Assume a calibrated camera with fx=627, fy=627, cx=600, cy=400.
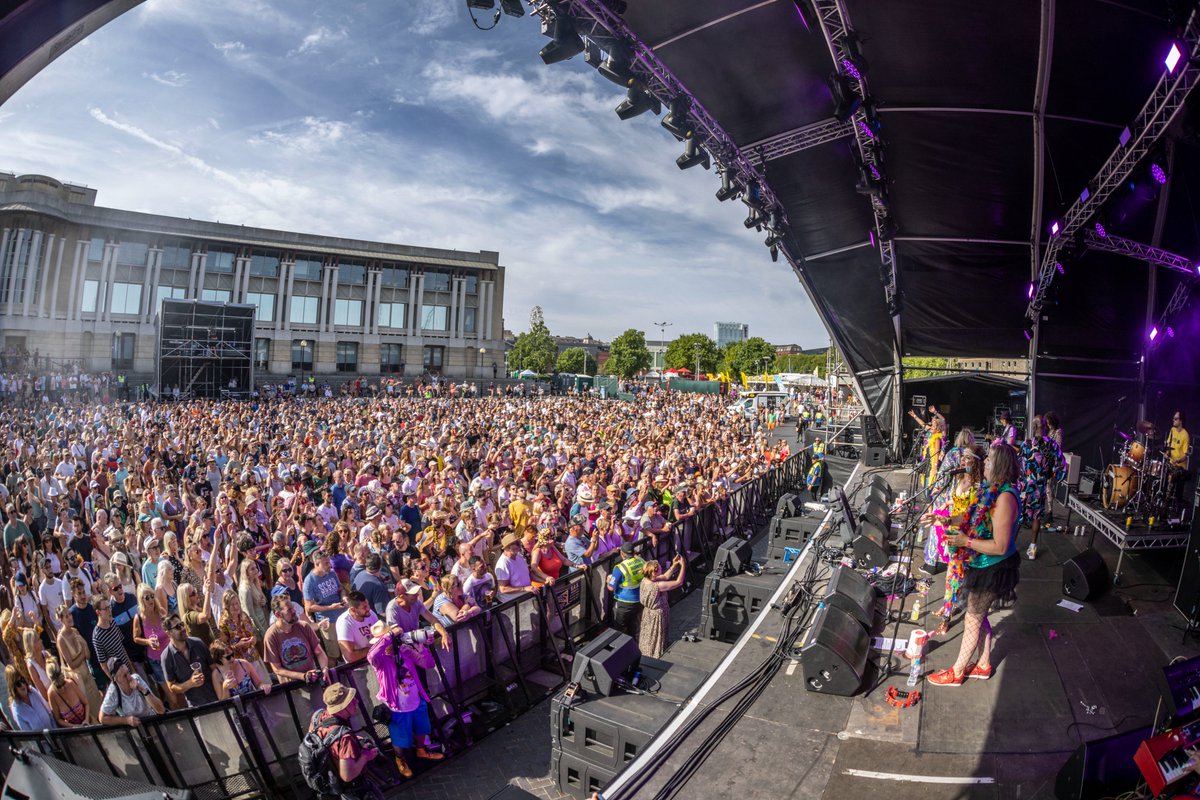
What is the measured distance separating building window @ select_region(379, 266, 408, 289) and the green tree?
4845 centimetres

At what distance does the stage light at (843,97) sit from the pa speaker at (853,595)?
7130mm

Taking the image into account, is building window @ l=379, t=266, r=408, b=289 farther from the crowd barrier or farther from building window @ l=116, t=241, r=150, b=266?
the crowd barrier

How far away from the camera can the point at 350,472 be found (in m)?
12.4

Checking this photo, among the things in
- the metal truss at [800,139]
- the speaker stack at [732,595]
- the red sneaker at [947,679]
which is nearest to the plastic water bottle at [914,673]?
the red sneaker at [947,679]

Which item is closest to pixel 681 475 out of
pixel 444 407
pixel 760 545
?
pixel 760 545

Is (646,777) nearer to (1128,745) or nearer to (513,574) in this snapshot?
(1128,745)

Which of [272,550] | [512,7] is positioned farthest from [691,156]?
[272,550]

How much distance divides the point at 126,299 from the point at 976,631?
186ft

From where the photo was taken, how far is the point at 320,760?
4.22 m

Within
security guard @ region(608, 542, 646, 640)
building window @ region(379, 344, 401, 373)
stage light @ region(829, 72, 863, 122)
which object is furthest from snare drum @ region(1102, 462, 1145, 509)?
building window @ region(379, 344, 401, 373)

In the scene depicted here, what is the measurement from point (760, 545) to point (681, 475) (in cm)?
220

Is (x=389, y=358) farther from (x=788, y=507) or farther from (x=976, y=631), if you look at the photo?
(x=976, y=631)

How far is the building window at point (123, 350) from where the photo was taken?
149 ft

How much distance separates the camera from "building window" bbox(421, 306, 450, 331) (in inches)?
2298
